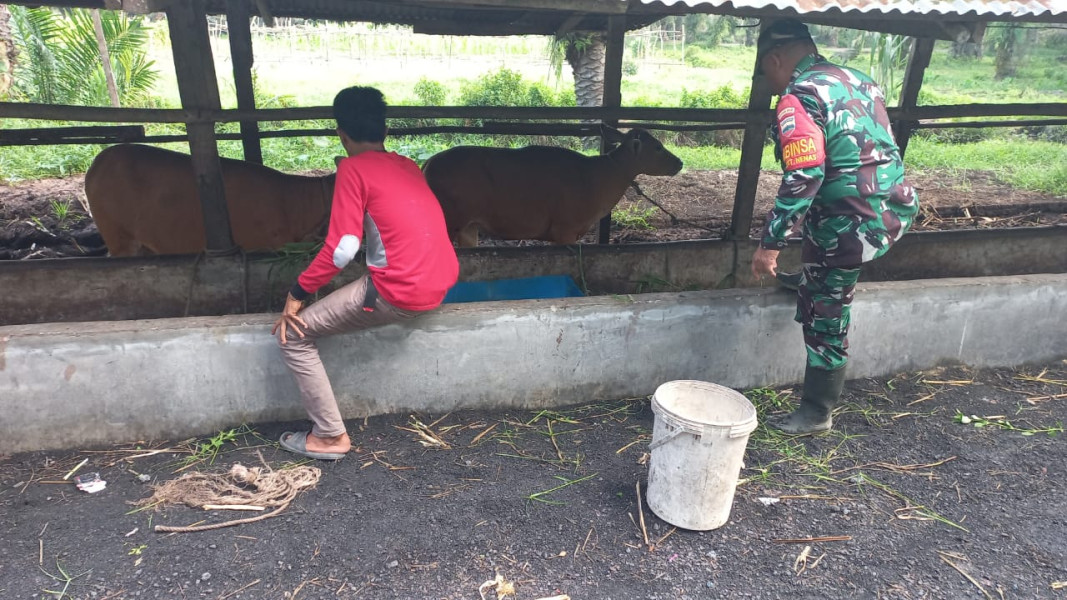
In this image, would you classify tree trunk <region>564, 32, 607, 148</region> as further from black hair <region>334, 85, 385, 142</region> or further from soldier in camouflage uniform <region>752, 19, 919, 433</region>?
black hair <region>334, 85, 385, 142</region>

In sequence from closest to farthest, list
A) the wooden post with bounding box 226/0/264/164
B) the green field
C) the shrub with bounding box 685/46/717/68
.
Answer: the wooden post with bounding box 226/0/264/164 → the green field → the shrub with bounding box 685/46/717/68

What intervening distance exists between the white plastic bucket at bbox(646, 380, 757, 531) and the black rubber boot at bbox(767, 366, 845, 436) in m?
0.85

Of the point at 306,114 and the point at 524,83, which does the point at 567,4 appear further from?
the point at 524,83

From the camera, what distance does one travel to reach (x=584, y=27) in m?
6.56

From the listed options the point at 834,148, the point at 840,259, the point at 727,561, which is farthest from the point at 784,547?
the point at 834,148

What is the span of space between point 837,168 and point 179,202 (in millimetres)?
4893

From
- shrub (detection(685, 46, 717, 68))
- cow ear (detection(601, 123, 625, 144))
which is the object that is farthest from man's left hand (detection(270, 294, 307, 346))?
shrub (detection(685, 46, 717, 68))

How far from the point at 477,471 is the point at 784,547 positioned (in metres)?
1.50

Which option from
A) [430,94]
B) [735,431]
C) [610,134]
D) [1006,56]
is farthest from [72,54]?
[1006,56]

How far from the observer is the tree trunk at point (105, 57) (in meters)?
11.0

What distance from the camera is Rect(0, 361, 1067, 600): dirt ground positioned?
274cm

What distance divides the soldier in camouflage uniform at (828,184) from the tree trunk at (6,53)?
45.6 ft

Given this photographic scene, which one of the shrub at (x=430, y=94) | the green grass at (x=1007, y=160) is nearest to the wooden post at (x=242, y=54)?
the shrub at (x=430, y=94)

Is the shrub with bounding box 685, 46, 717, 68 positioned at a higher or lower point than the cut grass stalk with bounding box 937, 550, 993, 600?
higher
